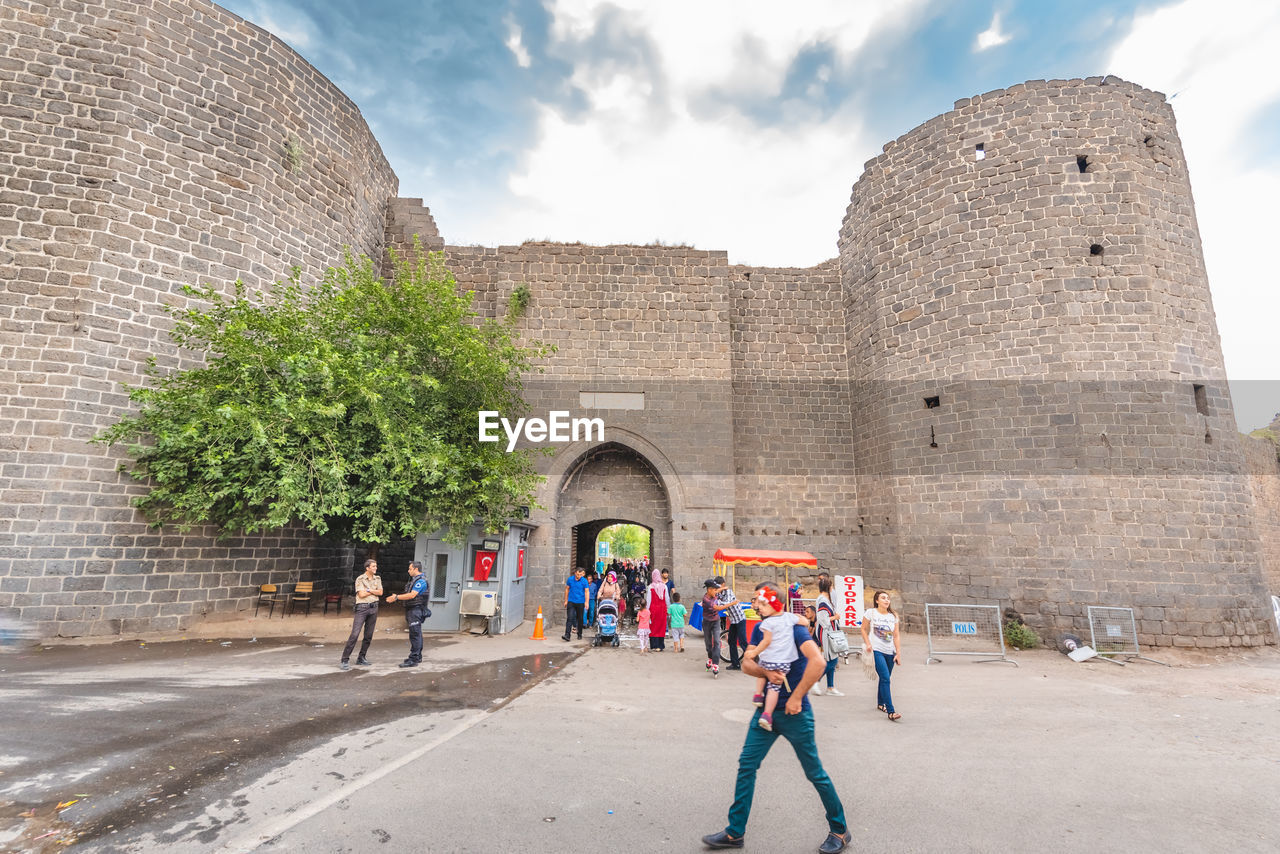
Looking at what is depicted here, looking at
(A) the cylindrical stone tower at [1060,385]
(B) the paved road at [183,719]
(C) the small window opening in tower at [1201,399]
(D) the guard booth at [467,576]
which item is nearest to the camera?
(B) the paved road at [183,719]

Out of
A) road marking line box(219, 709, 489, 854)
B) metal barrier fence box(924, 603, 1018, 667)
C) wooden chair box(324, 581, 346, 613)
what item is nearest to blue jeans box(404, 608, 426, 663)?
road marking line box(219, 709, 489, 854)

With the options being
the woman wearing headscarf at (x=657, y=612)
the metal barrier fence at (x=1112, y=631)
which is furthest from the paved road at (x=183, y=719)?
the metal barrier fence at (x=1112, y=631)

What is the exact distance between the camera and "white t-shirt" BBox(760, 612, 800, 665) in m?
3.67

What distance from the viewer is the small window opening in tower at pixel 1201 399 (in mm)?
12242

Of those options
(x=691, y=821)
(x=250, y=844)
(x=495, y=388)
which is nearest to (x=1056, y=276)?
(x=495, y=388)

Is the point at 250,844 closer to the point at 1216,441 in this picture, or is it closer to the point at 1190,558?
the point at 1190,558

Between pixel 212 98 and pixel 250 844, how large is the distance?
1554 centimetres

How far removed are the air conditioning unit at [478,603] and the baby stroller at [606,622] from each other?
2257mm

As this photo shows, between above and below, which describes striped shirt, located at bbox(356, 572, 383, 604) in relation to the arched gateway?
below

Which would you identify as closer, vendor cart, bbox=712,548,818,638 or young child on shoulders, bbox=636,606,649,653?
young child on shoulders, bbox=636,606,649,653

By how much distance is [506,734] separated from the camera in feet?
18.2

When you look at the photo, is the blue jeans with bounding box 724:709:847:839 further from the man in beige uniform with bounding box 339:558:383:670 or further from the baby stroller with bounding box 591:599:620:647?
the baby stroller with bounding box 591:599:620:647

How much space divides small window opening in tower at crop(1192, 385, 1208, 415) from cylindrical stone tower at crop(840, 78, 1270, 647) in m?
0.07

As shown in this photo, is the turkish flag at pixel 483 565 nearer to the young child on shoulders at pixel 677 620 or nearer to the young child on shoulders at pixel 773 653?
the young child on shoulders at pixel 677 620
